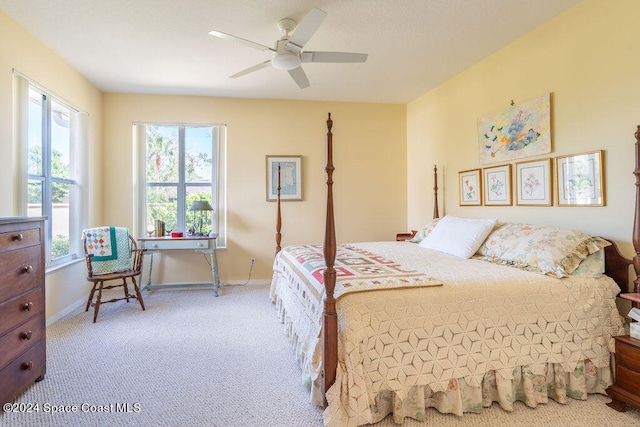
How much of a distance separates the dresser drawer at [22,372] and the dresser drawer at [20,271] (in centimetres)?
39

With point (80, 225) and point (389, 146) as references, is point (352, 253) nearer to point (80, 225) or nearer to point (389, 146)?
Answer: point (389, 146)

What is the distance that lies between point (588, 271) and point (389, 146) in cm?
319

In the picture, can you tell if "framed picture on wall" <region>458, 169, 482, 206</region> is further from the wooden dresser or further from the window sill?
the window sill

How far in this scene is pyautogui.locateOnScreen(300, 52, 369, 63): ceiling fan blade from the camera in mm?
2477

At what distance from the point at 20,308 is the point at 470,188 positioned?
3.84 metres

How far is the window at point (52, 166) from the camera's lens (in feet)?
9.12

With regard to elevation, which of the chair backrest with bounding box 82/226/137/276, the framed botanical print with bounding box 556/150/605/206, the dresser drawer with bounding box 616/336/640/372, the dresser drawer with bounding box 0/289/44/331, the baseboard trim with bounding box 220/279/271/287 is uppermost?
the framed botanical print with bounding box 556/150/605/206

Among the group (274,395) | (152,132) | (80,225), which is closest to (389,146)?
(152,132)

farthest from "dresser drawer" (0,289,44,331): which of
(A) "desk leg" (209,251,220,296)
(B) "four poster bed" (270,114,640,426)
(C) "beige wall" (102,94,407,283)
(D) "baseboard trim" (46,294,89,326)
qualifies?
(C) "beige wall" (102,94,407,283)

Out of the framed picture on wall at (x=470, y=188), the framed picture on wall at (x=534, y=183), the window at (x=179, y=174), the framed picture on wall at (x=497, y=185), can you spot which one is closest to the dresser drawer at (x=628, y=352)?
the framed picture on wall at (x=534, y=183)

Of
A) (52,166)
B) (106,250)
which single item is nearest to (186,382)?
(106,250)

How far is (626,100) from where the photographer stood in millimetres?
2066

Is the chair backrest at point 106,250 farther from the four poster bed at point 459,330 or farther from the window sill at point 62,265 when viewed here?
the four poster bed at point 459,330

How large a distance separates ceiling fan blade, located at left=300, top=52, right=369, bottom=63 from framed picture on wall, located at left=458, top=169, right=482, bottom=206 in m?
1.77
